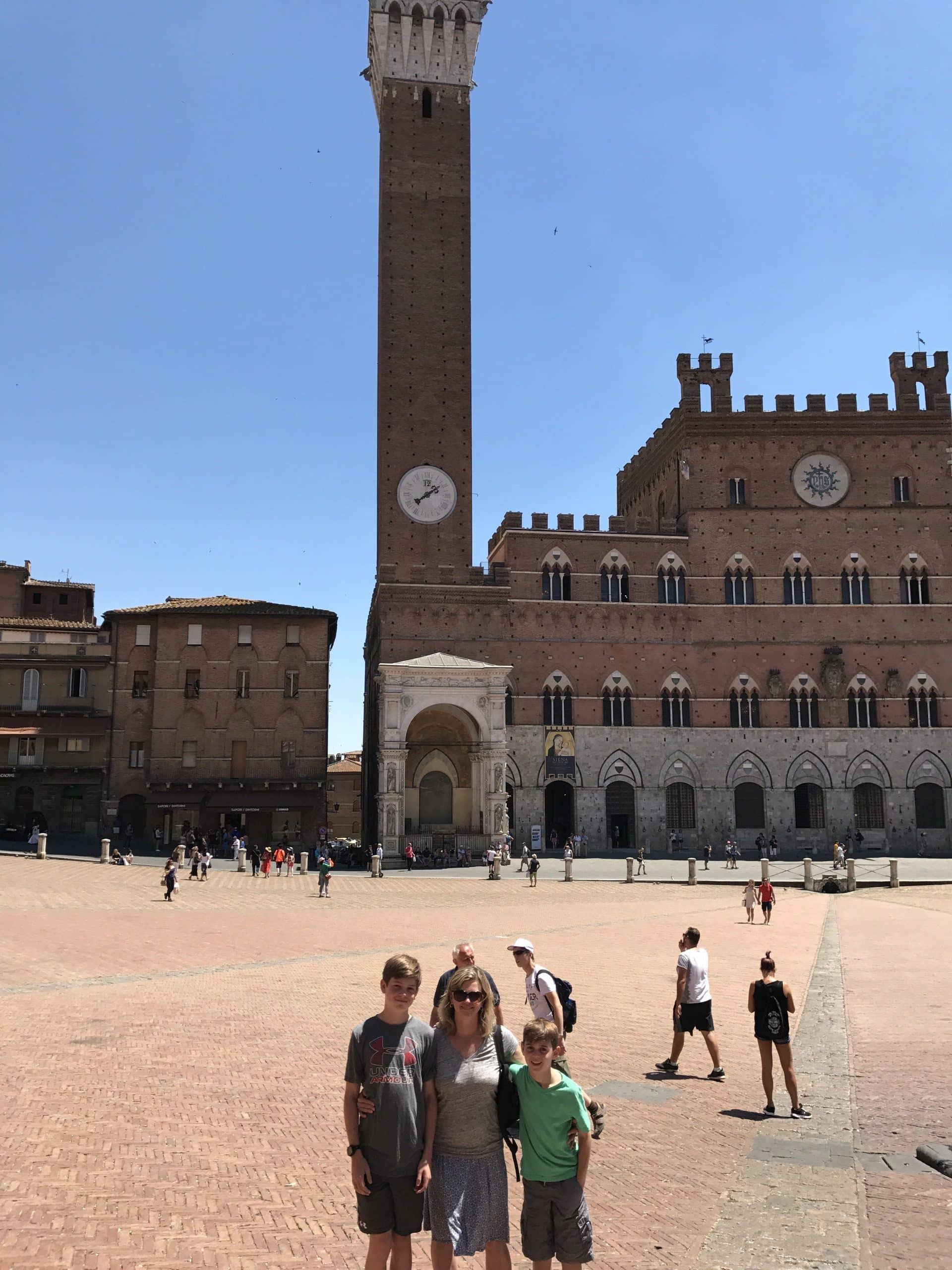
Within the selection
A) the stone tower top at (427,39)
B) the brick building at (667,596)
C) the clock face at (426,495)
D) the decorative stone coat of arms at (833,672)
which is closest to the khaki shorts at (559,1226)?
the brick building at (667,596)

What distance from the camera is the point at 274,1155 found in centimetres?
811

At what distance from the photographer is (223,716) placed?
157ft

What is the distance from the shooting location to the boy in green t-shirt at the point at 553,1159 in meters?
5.11

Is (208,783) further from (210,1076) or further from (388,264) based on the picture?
(210,1076)

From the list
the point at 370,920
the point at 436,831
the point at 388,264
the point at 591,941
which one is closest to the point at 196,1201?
the point at 591,941

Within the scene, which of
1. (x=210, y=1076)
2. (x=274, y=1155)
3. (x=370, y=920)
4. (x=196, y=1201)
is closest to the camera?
(x=196, y=1201)

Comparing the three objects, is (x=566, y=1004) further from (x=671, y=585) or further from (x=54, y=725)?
(x=671, y=585)

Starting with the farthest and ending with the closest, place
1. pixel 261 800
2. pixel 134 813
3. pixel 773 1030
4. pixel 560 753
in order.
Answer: pixel 560 753
pixel 134 813
pixel 261 800
pixel 773 1030

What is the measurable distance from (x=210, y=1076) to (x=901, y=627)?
4730 centimetres

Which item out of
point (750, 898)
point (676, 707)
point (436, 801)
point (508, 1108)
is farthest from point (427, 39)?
point (508, 1108)

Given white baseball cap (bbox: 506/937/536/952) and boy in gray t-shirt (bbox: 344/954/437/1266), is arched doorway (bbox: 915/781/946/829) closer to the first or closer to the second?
white baseball cap (bbox: 506/937/536/952)

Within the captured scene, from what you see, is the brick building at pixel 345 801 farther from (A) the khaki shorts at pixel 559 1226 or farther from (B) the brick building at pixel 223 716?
(A) the khaki shorts at pixel 559 1226

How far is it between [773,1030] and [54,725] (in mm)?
42997

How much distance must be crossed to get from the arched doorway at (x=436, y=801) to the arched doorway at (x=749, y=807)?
43.3 feet
